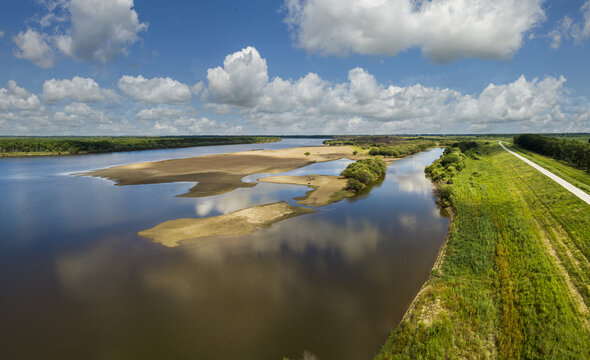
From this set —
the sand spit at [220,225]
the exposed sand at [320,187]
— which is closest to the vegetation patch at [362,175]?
the exposed sand at [320,187]

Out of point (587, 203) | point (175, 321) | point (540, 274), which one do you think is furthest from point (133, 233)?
point (587, 203)

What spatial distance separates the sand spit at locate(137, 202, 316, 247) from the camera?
25.6 meters

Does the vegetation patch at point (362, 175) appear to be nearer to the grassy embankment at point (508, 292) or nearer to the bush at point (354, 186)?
the bush at point (354, 186)

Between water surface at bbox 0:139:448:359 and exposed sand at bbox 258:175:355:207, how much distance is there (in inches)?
238

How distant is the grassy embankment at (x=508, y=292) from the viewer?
467 inches

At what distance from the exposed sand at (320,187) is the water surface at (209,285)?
6049 mm

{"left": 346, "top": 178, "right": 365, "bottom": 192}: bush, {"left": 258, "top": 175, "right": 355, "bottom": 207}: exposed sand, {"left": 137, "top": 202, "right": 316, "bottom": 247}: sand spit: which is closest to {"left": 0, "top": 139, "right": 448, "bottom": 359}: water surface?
{"left": 137, "top": 202, "right": 316, "bottom": 247}: sand spit

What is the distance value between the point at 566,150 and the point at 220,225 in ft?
285

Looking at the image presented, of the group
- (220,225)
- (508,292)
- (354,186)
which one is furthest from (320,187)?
(508,292)

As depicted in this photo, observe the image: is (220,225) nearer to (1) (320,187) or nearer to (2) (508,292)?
(1) (320,187)

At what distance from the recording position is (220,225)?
91.1 ft

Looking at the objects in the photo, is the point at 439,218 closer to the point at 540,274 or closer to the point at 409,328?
the point at 540,274

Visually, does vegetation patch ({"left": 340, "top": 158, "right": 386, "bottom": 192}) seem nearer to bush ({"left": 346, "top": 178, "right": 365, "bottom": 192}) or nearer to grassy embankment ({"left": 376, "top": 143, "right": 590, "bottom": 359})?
bush ({"left": 346, "top": 178, "right": 365, "bottom": 192})

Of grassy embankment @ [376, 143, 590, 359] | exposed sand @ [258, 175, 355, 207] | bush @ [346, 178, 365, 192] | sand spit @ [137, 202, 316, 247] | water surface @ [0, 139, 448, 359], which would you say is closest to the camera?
grassy embankment @ [376, 143, 590, 359]
